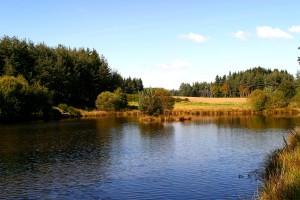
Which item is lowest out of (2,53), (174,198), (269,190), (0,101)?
(174,198)

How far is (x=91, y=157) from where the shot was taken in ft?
128

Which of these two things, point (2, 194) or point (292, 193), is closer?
point (292, 193)

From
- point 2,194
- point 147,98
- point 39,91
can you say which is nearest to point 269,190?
point 2,194

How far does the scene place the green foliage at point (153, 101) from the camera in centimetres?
8875

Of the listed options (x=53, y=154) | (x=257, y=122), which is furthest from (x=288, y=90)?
(x=53, y=154)

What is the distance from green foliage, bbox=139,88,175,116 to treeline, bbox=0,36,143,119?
2977 centimetres

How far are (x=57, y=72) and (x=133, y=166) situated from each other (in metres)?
91.4

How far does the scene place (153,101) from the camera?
88312mm

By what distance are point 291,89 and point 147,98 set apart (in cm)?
5734

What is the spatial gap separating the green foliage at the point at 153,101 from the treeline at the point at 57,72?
29.8m

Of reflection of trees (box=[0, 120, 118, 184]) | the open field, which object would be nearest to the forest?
the open field

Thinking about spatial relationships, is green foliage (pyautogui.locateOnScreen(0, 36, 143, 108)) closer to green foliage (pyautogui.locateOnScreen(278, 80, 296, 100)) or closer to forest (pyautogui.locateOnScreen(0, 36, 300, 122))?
forest (pyautogui.locateOnScreen(0, 36, 300, 122))

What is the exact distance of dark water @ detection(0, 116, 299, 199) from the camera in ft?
82.5

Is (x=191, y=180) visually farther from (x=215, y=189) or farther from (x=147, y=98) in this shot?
(x=147, y=98)
